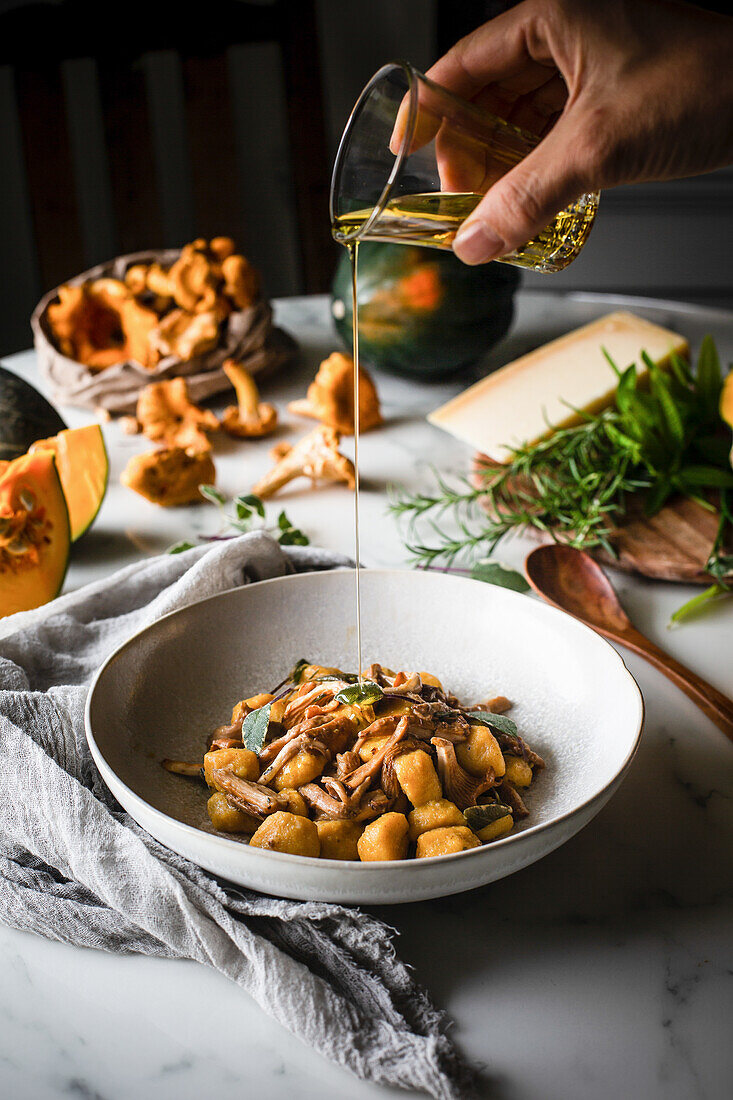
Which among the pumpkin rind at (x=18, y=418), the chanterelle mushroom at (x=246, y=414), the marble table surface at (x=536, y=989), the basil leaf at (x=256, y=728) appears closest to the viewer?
the marble table surface at (x=536, y=989)

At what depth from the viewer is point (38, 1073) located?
66 cm

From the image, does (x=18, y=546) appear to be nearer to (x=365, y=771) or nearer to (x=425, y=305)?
(x=365, y=771)

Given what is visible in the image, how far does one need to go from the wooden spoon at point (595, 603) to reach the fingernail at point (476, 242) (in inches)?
18.0

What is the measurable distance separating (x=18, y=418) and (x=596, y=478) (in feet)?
2.93

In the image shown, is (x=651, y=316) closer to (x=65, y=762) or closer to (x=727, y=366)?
(x=727, y=366)

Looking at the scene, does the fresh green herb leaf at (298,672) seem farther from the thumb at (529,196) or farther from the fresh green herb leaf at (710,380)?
the fresh green herb leaf at (710,380)

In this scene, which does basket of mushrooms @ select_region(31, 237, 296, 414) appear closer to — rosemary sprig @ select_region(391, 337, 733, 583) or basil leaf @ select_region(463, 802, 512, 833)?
rosemary sprig @ select_region(391, 337, 733, 583)

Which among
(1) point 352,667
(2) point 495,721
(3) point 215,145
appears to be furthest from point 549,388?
(3) point 215,145

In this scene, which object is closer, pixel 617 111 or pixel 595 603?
pixel 617 111

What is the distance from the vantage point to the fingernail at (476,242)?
0.90m

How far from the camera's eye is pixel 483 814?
2.57 ft

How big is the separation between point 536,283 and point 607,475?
241 centimetres

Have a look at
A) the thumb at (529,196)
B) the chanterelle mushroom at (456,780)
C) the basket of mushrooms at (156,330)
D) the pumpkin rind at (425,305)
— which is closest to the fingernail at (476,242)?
the thumb at (529,196)

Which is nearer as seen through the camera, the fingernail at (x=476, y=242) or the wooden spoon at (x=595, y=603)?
the fingernail at (x=476, y=242)
